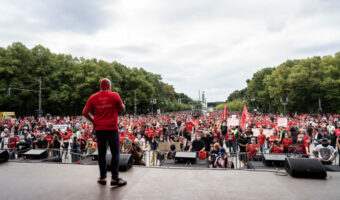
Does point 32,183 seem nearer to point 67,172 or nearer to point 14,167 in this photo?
point 67,172

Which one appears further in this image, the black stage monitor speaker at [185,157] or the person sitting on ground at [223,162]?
the person sitting on ground at [223,162]

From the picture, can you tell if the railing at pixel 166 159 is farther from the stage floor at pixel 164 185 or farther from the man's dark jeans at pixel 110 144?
the man's dark jeans at pixel 110 144

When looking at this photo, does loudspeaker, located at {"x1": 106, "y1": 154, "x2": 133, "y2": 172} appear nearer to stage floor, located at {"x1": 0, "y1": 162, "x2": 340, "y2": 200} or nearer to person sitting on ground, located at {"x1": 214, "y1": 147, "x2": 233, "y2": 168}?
stage floor, located at {"x1": 0, "y1": 162, "x2": 340, "y2": 200}

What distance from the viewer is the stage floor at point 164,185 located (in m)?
3.34

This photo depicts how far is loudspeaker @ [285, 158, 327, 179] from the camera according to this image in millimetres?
4070

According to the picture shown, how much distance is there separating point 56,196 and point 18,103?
4741 cm

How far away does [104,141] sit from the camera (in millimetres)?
3721

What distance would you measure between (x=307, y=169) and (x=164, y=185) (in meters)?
2.61

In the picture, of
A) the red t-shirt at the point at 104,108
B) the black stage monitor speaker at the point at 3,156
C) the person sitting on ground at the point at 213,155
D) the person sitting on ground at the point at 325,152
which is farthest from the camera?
the person sitting on ground at the point at 213,155

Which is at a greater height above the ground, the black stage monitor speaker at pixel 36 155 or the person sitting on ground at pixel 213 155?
the black stage monitor speaker at pixel 36 155

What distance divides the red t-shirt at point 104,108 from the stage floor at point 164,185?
3.37 feet

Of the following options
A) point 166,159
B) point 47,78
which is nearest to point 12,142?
point 166,159

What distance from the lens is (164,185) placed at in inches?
150

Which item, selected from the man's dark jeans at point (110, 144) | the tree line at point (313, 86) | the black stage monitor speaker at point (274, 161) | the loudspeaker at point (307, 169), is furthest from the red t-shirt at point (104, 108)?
the tree line at point (313, 86)
